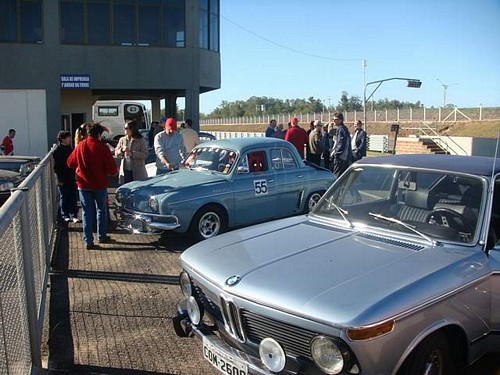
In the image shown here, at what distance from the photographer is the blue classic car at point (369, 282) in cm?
279

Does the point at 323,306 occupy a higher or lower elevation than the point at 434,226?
lower

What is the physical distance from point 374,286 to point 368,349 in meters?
0.41

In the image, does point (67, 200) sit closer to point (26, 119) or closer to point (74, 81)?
point (74, 81)

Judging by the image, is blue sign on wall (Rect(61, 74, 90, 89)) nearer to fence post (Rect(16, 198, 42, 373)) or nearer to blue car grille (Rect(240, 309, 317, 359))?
fence post (Rect(16, 198, 42, 373))

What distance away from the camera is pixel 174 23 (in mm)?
22391

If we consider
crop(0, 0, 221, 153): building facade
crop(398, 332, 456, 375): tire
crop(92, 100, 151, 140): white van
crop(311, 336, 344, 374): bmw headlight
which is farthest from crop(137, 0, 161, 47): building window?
crop(311, 336, 344, 374): bmw headlight

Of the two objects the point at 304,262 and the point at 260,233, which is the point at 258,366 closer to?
the point at 304,262

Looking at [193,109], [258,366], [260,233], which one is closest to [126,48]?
[193,109]

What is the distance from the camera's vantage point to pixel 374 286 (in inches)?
118

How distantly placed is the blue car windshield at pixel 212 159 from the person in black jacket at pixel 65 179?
2226 millimetres

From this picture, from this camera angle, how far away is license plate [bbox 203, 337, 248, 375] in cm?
311

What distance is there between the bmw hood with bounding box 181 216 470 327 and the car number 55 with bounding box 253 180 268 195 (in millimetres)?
3791

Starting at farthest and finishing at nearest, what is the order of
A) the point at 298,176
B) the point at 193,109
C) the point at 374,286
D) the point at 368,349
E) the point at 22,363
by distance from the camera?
the point at 193,109, the point at 298,176, the point at 22,363, the point at 374,286, the point at 368,349

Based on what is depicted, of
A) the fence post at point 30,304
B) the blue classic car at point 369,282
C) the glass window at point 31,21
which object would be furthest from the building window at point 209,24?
the fence post at point 30,304
